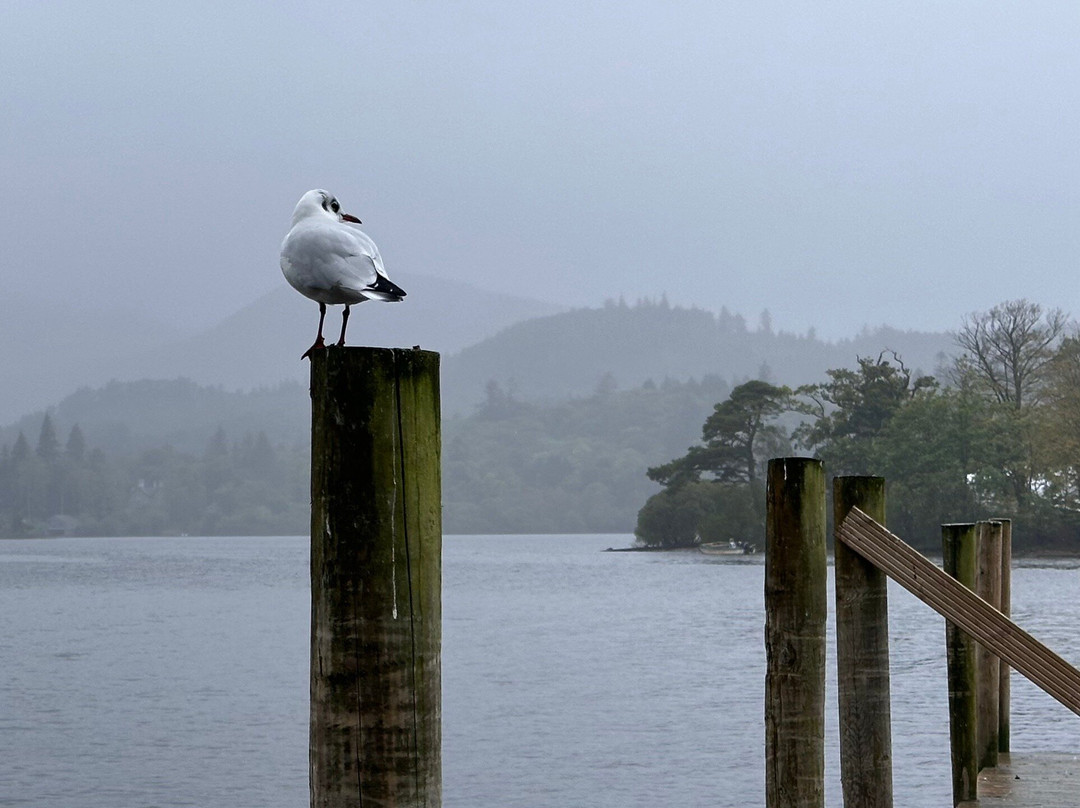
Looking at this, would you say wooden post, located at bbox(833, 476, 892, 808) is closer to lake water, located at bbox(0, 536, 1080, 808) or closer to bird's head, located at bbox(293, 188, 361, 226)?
bird's head, located at bbox(293, 188, 361, 226)

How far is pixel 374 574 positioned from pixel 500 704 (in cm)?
2679

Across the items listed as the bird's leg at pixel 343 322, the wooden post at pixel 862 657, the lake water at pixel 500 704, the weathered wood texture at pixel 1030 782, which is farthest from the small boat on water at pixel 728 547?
the bird's leg at pixel 343 322

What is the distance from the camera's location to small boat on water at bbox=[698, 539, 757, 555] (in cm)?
11656

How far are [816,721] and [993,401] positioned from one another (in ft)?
306

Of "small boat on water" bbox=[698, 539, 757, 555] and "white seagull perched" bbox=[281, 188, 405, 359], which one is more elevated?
"white seagull perched" bbox=[281, 188, 405, 359]

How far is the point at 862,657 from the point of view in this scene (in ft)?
24.4

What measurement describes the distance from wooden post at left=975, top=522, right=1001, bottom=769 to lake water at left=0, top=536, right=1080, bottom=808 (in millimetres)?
4659

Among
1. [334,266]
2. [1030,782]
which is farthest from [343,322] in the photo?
[1030,782]

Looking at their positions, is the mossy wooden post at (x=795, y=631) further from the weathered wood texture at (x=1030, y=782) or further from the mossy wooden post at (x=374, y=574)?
the weathered wood texture at (x=1030, y=782)

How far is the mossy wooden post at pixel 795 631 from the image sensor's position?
706 centimetres

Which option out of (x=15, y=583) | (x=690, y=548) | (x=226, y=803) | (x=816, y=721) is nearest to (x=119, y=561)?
(x=15, y=583)

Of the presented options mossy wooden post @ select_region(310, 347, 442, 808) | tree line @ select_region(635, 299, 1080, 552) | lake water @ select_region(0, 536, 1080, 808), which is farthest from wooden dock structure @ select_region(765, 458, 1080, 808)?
tree line @ select_region(635, 299, 1080, 552)

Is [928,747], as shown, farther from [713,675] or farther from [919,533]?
[919,533]

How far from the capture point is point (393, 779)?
12.8ft
